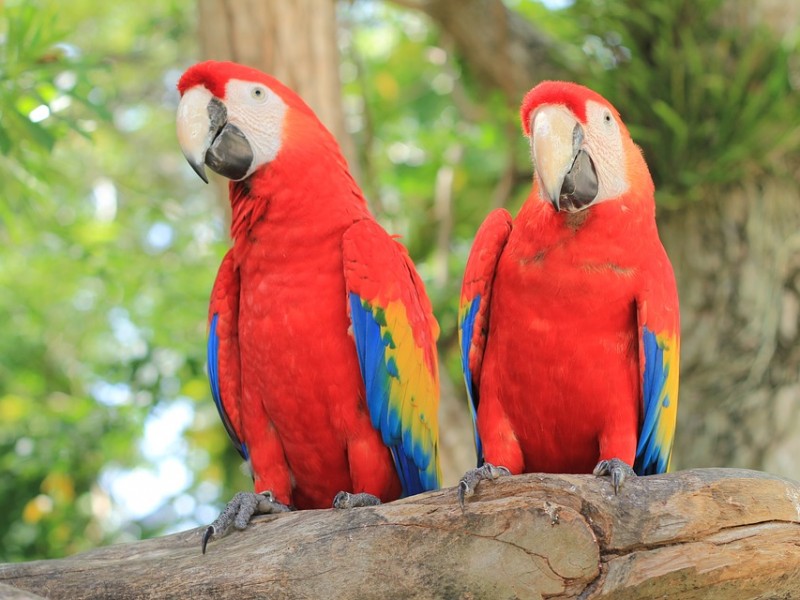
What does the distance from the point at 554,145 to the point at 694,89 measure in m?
2.10

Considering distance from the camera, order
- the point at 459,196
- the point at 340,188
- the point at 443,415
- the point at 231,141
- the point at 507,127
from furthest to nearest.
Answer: the point at 459,196
the point at 507,127
the point at 443,415
the point at 340,188
the point at 231,141

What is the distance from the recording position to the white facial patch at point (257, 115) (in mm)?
2443

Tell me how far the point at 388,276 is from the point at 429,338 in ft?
0.92

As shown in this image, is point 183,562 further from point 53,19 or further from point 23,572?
point 53,19

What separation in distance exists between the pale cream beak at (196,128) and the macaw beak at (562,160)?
0.85 metres

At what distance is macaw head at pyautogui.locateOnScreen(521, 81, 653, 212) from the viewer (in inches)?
87.0

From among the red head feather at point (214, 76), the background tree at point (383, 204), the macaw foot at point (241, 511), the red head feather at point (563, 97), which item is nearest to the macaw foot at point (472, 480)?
the macaw foot at point (241, 511)

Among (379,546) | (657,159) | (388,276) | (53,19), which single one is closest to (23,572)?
(379,546)

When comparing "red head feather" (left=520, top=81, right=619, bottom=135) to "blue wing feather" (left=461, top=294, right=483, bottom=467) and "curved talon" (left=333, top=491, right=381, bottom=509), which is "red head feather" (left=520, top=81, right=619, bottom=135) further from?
"curved talon" (left=333, top=491, right=381, bottom=509)

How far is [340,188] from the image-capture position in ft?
8.48

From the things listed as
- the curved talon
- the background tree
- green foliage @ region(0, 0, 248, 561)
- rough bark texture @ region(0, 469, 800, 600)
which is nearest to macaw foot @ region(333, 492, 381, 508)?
the curved talon

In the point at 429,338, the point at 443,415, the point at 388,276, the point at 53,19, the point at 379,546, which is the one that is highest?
the point at 53,19

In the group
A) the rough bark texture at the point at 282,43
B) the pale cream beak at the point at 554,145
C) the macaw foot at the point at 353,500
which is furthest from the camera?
the rough bark texture at the point at 282,43

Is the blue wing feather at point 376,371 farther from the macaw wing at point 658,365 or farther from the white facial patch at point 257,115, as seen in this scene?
the macaw wing at point 658,365
